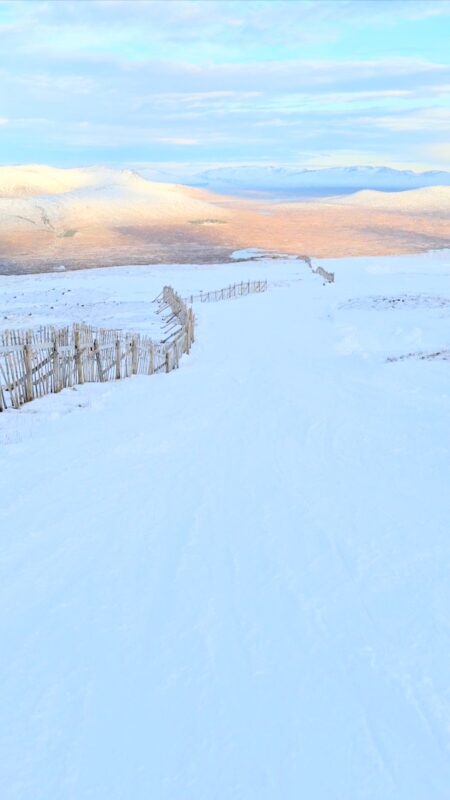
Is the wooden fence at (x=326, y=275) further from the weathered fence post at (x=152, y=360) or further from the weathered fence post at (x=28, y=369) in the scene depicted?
the weathered fence post at (x=28, y=369)

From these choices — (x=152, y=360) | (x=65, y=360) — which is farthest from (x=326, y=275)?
(x=65, y=360)

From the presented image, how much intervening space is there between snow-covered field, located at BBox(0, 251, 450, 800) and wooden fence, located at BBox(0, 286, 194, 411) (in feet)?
2.02

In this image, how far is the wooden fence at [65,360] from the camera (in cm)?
1129

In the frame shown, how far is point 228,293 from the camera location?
133ft

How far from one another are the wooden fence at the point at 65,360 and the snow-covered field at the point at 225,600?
24.2 inches

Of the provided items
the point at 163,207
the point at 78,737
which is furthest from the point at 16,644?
the point at 163,207

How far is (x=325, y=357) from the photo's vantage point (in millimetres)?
Answer: 17531

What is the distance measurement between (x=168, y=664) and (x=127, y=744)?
2.22 ft

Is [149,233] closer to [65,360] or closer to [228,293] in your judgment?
[228,293]

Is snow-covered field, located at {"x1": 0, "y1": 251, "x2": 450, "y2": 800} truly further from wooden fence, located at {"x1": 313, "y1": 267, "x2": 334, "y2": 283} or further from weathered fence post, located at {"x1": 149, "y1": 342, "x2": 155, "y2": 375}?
wooden fence, located at {"x1": 313, "y1": 267, "x2": 334, "y2": 283}

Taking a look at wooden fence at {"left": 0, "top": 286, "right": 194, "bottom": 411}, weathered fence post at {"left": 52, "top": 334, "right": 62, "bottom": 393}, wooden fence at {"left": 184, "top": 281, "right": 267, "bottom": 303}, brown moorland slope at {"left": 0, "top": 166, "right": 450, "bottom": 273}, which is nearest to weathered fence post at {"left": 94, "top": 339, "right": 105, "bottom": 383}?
wooden fence at {"left": 0, "top": 286, "right": 194, "bottom": 411}

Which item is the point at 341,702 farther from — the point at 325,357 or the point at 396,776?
the point at 325,357

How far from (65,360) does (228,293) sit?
28.5 metres

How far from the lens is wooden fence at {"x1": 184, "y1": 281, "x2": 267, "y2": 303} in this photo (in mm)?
38500
